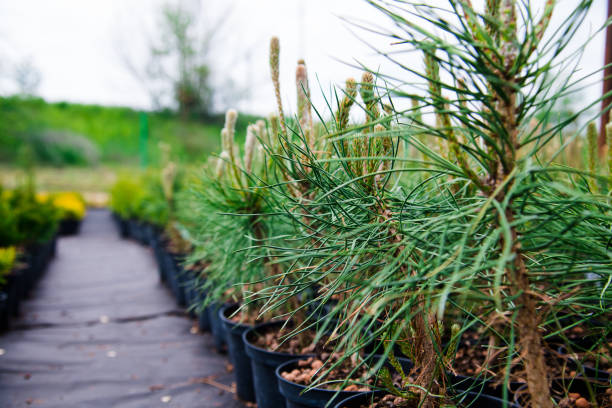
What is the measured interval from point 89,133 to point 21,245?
11231 millimetres

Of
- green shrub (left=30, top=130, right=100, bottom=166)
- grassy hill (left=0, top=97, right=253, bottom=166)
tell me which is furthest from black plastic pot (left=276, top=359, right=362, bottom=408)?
green shrub (left=30, top=130, right=100, bottom=166)

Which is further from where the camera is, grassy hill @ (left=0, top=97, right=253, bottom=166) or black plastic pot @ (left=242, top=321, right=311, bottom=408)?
grassy hill @ (left=0, top=97, right=253, bottom=166)

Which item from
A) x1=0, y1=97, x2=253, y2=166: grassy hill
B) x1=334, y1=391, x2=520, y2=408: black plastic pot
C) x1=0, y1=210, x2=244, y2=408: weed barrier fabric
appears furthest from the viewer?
x1=0, y1=97, x2=253, y2=166: grassy hill

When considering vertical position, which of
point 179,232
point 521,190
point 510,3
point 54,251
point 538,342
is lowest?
point 54,251

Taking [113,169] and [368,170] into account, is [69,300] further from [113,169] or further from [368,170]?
[113,169]

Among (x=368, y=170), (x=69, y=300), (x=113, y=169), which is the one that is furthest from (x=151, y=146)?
(x=368, y=170)

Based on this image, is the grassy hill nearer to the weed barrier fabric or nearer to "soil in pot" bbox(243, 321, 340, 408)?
the weed barrier fabric

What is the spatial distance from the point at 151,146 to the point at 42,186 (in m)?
3.89

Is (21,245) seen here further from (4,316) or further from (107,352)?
(107,352)

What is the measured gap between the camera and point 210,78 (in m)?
16.0

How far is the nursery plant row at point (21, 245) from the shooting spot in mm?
3406

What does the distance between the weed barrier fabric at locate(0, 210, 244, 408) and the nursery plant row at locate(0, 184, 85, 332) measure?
15 cm

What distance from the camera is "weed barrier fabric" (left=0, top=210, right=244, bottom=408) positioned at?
Result: 88.9 inches

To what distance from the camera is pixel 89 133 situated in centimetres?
1465
